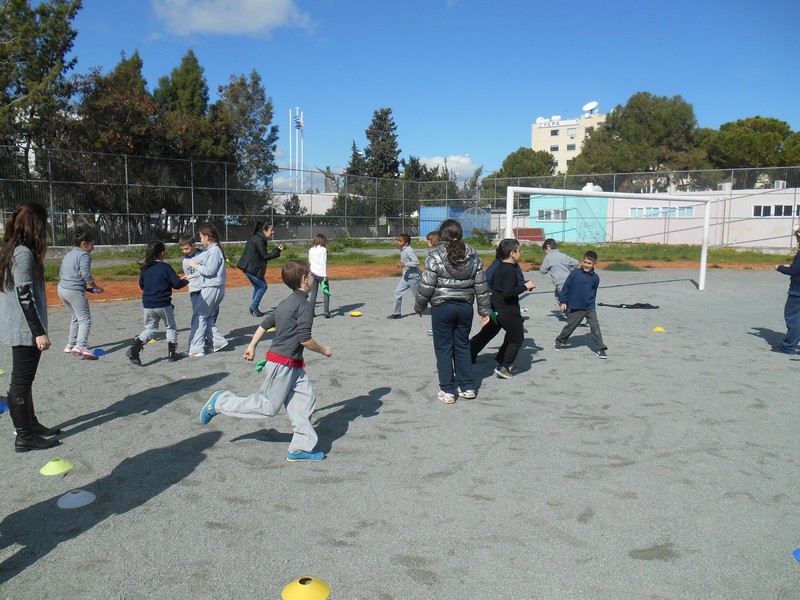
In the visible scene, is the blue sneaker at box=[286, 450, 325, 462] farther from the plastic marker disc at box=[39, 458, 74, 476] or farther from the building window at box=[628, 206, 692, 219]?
the building window at box=[628, 206, 692, 219]

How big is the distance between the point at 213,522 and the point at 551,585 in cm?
211

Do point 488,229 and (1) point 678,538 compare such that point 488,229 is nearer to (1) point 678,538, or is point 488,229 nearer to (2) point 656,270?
→ (2) point 656,270

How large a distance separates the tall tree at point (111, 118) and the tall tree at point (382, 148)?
40.7 metres

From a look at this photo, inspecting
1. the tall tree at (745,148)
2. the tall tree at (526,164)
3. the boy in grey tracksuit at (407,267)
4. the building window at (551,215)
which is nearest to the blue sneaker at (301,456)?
the boy in grey tracksuit at (407,267)

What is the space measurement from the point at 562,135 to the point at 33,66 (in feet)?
281

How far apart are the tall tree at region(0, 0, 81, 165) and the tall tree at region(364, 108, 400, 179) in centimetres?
4428

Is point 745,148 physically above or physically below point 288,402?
above

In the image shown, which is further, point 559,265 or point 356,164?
point 356,164

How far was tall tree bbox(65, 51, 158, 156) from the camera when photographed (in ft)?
91.1

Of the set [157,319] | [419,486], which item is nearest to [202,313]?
[157,319]

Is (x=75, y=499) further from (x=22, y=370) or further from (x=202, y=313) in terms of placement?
(x=202, y=313)

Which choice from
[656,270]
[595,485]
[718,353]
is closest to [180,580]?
[595,485]

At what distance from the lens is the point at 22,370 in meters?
5.21

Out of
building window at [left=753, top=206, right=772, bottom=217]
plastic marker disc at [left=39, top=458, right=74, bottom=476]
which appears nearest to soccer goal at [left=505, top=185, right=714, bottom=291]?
building window at [left=753, top=206, right=772, bottom=217]
